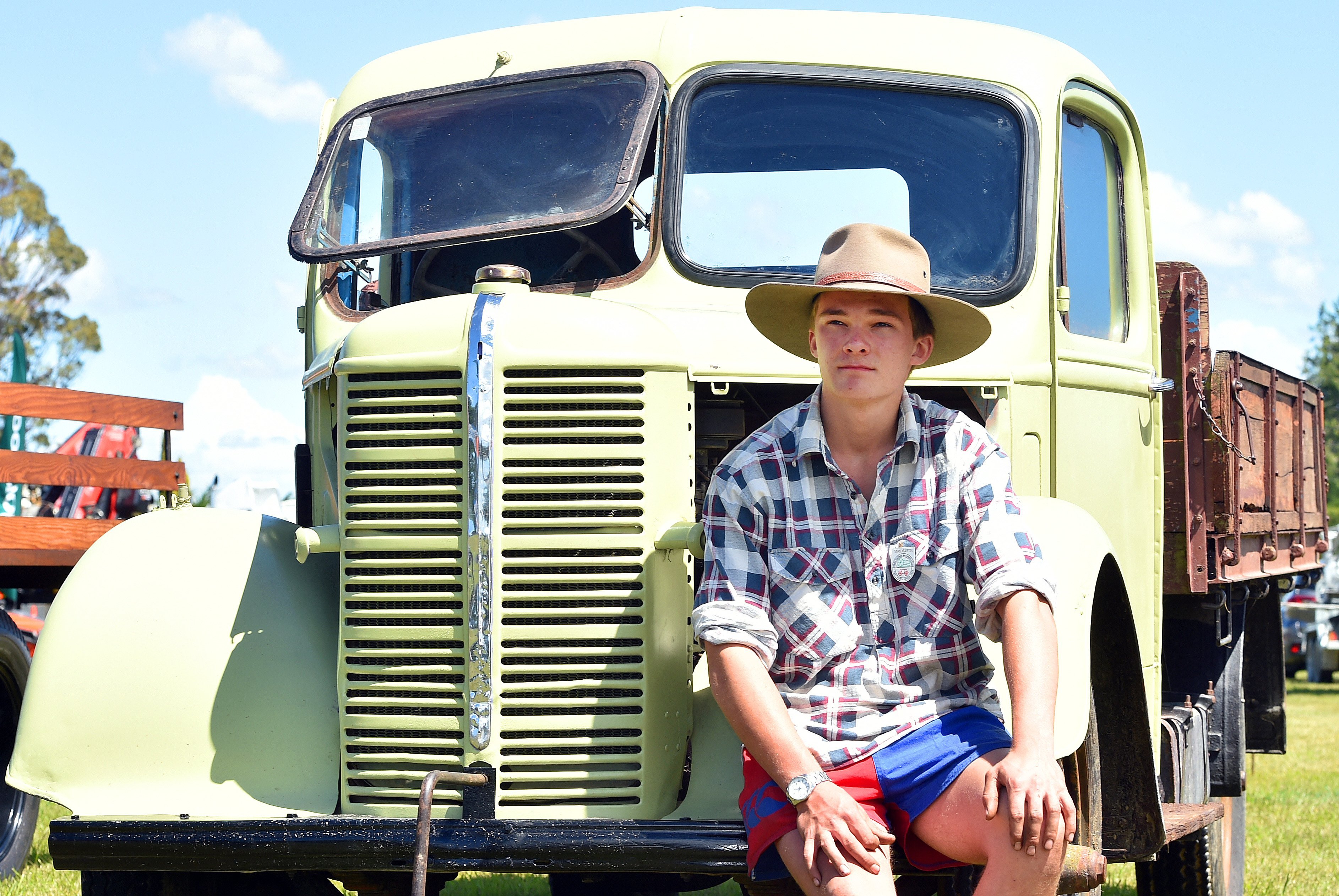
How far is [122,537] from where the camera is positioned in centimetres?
366

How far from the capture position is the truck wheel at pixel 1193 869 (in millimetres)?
5746

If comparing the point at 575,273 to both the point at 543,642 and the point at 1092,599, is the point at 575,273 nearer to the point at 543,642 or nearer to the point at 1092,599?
the point at 543,642

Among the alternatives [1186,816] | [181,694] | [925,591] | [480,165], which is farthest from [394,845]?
[1186,816]

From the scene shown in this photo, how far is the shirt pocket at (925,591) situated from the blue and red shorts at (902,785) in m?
0.18

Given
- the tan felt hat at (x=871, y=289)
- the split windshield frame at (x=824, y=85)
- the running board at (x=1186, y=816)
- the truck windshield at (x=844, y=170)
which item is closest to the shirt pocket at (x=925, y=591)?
the tan felt hat at (x=871, y=289)

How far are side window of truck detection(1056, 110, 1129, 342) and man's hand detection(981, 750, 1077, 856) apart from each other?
80.7 inches

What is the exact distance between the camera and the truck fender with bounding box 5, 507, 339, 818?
3348mm

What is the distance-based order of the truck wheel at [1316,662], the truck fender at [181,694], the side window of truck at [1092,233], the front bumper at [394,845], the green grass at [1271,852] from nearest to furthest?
the front bumper at [394,845] < the truck fender at [181,694] < the side window of truck at [1092,233] < the green grass at [1271,852] < the truck wheel at [1316,662]

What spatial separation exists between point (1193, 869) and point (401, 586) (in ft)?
12.6

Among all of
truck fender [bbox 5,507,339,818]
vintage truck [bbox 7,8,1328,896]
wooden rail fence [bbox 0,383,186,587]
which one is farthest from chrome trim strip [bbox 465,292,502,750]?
wooden rail fence [bbox 0,383,186,587]

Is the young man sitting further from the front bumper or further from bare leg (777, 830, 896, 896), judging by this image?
the front bumper

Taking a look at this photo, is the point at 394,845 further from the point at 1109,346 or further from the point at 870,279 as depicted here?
the point at 1109,346

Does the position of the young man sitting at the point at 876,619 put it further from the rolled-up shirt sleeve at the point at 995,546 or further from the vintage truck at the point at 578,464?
the vintage truck at the point at 578,464

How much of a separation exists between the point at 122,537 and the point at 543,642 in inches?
46.5
